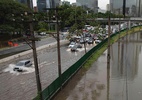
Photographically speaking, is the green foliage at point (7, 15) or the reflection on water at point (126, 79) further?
the green foliage at point (7, 15)

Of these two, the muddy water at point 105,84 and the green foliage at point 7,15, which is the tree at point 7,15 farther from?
the muddy water at point 105,84

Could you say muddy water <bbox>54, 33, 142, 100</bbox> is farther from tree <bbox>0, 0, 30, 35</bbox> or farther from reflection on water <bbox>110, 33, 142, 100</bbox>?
tree <bbox>0, 0, 30, 35</bbox>

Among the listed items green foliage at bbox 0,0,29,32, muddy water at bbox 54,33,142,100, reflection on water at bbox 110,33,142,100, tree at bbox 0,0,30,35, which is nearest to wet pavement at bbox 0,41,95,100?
muddy water at bbox 54,33,142,100

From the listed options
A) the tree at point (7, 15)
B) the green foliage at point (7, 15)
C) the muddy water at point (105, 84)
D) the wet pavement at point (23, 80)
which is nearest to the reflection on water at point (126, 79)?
the muddy water at point (105, 84)

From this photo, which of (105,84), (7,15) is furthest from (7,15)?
(105,84)

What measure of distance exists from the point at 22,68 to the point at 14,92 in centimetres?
844

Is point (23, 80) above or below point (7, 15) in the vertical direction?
below

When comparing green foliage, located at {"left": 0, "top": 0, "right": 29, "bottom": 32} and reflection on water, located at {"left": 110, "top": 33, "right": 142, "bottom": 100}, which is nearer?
reflection on water, located at {"left": 110, "top": 33, "right": 142, "bottom": 100}

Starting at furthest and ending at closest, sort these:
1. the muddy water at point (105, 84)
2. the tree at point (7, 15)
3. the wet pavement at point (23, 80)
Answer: the tree at point (7, 15), the wet pavement at point (23, 80), the muddy water at point (105, 84)

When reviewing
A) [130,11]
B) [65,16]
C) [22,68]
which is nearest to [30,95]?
[22,68]

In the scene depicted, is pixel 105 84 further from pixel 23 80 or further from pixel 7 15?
pixel 7 15

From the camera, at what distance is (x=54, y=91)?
17.3 metres

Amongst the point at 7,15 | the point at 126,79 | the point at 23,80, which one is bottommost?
the point at 23,80

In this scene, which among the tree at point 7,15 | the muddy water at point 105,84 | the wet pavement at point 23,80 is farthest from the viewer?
the tree at point 7,15
